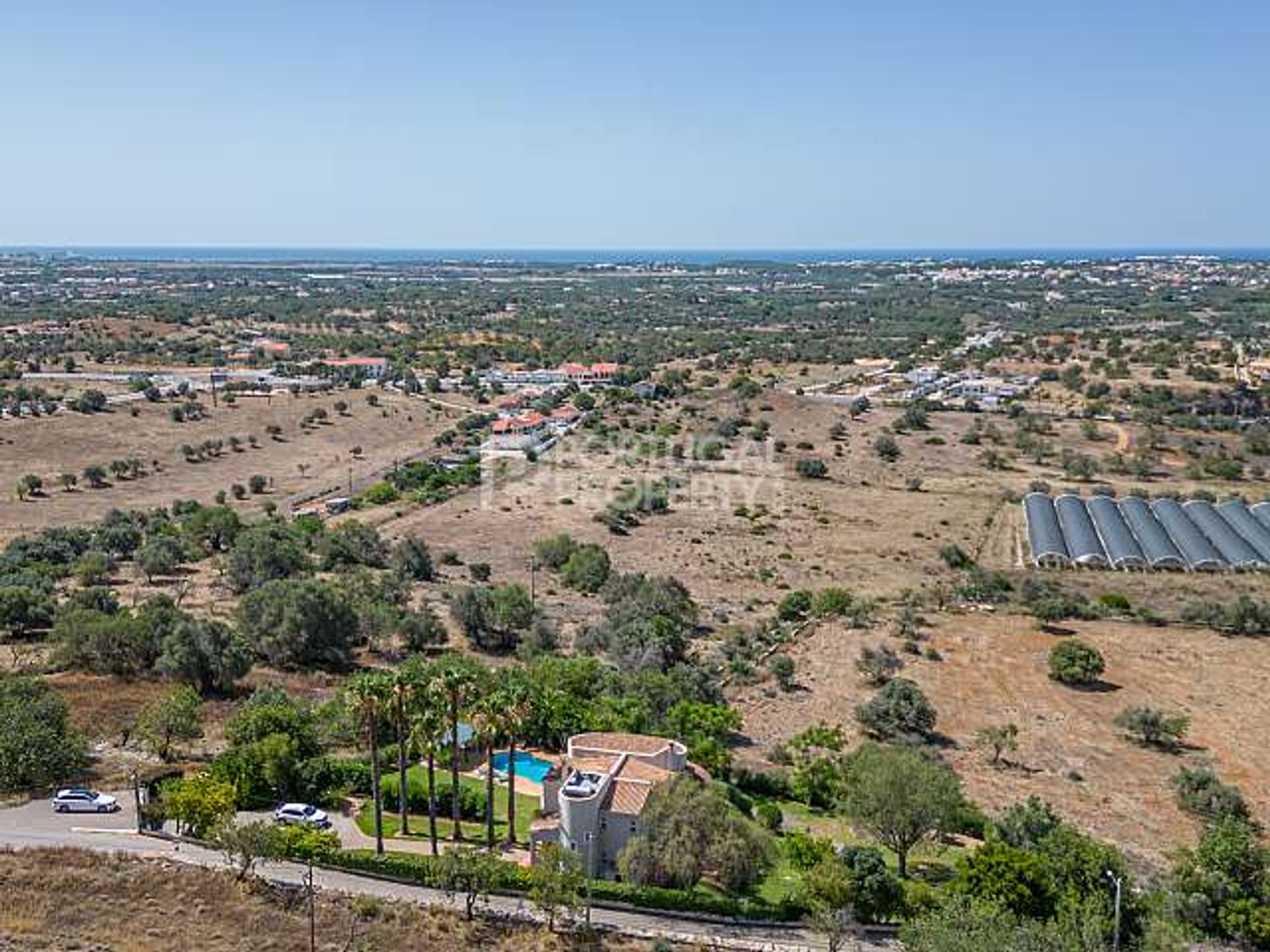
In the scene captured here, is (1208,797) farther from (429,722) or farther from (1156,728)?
(429,722)

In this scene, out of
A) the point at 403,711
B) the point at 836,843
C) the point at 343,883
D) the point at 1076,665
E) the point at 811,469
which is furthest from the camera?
the point at 811,469

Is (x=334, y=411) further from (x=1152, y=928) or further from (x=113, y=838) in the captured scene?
(x=1152, y=928)

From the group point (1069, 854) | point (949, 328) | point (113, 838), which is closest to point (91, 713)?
point (113, 838)

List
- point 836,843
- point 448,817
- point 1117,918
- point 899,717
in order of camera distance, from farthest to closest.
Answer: point 899,717 < point 448,817 < point 836,843 < point 1117,918

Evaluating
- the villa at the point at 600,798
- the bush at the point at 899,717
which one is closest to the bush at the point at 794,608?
the bush at the point at 899,717

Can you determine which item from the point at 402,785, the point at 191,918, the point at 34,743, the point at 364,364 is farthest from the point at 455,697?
the point at 364,364

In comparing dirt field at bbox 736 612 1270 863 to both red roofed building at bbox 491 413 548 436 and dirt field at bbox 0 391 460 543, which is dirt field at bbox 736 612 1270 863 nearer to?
dirt field at bbox 0 391 460 543

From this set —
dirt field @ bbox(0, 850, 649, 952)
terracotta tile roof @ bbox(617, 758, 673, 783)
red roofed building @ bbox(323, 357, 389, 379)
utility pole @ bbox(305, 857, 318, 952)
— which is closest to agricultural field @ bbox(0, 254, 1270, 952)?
terracotta tile roof @ bbox(617, 758, 673, 783)
